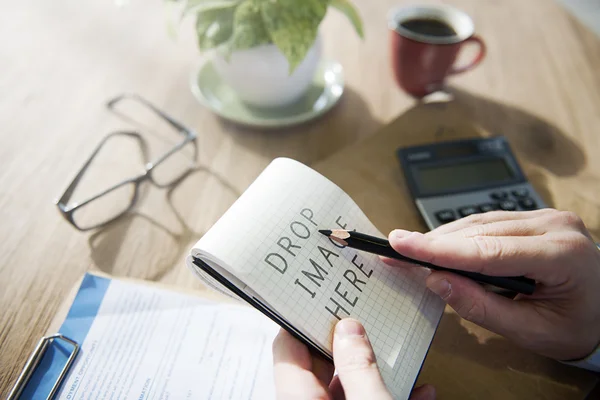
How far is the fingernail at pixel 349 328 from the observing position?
333mm

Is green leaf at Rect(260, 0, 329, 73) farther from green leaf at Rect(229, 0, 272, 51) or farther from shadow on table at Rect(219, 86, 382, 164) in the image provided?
shadow on table at Rect(219, 86, 382, 164)

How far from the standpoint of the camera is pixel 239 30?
521 millimetres

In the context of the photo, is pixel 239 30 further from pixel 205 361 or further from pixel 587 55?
pixel 587 55

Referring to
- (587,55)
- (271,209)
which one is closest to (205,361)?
(271,209)

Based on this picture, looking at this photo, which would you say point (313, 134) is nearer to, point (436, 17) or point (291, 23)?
point (291, 23)

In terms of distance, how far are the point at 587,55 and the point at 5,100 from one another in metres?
1.02

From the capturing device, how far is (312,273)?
35 centimetres

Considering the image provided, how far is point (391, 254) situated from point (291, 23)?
307 mm

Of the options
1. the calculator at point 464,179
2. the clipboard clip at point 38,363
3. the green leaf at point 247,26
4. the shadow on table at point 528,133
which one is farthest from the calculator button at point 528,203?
the clipboard clip at point 38,363

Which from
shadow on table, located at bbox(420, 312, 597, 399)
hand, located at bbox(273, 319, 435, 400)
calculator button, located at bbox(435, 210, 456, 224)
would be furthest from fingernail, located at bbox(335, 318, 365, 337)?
calculator button, located at bbox(435, 210, 456, 224)

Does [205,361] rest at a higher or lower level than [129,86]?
lower

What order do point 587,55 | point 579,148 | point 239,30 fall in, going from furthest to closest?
point 587,55 < point 579,148 < point 239,30

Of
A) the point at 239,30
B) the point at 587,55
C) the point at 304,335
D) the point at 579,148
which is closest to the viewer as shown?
the point at 304,335

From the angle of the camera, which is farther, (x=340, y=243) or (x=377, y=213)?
(x=377, y=213)
